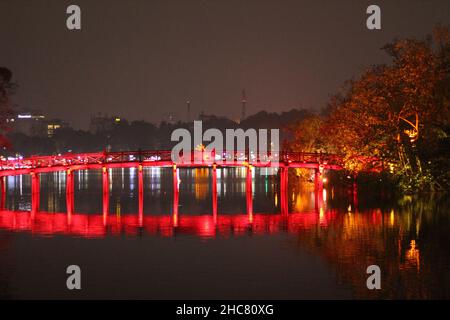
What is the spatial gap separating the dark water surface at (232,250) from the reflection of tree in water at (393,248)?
0.04 m

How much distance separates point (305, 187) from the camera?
6075 cm

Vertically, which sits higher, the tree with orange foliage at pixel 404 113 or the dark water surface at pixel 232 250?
the tree with orange foliage at pixel 404 113

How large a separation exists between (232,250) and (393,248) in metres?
5.50

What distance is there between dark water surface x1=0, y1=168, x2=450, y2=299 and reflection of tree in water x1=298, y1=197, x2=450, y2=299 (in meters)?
0.04

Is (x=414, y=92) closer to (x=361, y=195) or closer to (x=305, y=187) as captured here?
(x=361, y=195)

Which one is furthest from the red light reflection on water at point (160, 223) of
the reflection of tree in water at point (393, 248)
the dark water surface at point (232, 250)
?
the reflection of tree in water at point (393, 248)

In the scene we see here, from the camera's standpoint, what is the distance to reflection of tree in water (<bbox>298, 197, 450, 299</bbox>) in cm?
1866

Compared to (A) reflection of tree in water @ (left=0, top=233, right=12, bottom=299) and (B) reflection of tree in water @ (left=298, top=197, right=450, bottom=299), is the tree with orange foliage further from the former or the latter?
(A) reflection of tree in water @ (left=0, top=233, right=12, bottom=299)

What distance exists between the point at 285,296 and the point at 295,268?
362 cm

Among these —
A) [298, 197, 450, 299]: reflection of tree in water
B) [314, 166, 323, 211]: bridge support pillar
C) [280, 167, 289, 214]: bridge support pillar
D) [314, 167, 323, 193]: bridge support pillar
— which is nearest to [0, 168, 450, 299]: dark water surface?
[298, 197, 450, 299]: reflection of tree in water

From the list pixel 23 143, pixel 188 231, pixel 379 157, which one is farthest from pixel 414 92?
pixel 23 143

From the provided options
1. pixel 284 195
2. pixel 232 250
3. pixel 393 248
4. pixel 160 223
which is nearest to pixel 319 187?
pixel 284 195

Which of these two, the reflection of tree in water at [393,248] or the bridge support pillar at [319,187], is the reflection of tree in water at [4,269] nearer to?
the reflection of tree in water at [393,248]

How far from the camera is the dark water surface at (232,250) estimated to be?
19047 mm
